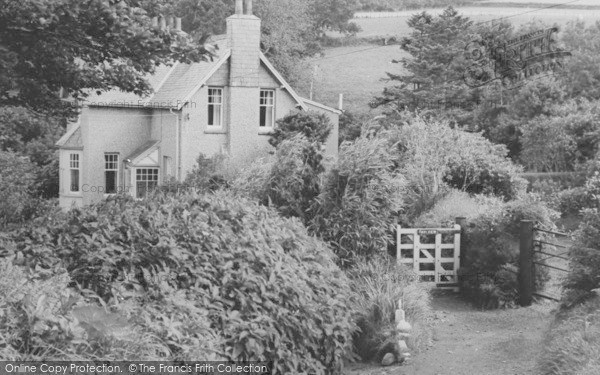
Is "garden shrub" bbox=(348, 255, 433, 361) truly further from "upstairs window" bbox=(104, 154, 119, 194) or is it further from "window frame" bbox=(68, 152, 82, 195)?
"window frame" bbox=(68, 152, 82, 195)

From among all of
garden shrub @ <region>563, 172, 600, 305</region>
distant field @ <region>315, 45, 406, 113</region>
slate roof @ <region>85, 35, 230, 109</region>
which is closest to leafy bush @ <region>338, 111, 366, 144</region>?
distant field @ <region>315, 45, 406, 113</region>

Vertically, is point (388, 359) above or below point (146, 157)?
below

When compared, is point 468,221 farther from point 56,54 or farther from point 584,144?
point 584,144

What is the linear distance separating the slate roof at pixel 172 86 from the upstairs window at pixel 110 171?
2.48 m

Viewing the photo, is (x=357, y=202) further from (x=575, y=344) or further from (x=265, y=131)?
(x=265, y=131)

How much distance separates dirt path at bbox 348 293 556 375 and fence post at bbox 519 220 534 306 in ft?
0.83

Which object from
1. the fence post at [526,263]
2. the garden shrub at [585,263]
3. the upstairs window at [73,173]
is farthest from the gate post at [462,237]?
the upstairs window at [73,173]

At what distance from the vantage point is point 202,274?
9594 mm

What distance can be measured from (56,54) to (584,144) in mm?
29110

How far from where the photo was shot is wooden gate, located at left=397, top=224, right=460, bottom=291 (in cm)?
1856

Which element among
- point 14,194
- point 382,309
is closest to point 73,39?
point 382,309

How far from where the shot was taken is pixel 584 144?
37.7 meters

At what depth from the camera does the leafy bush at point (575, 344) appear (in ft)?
30.7

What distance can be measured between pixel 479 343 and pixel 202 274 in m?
6.19
